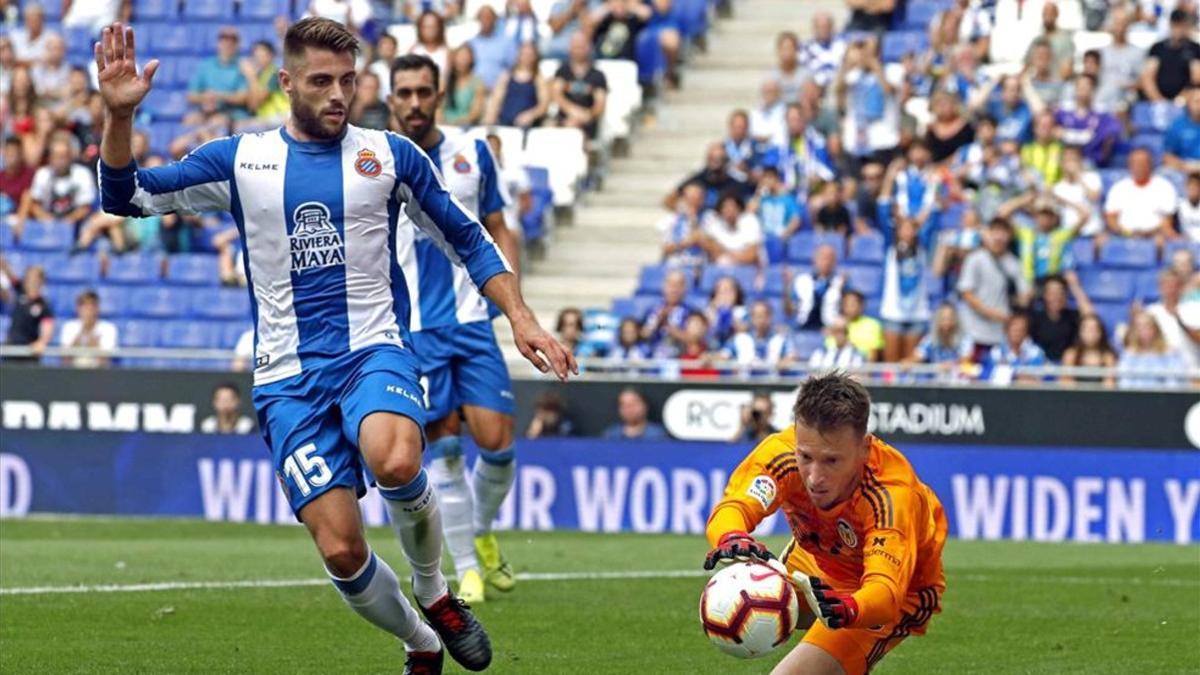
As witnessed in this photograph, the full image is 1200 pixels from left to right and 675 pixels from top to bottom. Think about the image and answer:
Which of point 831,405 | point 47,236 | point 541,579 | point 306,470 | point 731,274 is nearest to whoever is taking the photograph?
point 831,405

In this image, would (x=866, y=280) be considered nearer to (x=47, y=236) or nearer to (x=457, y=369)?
(x=47, y=236)

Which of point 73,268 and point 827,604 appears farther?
point 73,268

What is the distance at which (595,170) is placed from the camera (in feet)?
82.3

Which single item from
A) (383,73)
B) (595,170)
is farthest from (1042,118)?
(383,73)

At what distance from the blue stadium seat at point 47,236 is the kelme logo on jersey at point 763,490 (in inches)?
728

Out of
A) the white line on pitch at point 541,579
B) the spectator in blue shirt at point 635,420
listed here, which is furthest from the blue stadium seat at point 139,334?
the white line on pitch at point 541,579

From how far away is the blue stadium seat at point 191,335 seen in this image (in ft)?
77.2

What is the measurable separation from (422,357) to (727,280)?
9.08 metres

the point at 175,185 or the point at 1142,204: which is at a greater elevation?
the point at 175,185

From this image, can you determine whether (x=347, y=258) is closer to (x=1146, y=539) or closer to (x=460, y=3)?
(x=1146, y=539)

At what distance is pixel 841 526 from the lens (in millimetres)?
7430

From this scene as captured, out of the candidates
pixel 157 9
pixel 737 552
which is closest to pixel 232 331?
pixel 157 9

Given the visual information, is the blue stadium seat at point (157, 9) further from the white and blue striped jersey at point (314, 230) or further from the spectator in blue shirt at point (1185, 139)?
the white and blue striped jersey at point (314, 230)

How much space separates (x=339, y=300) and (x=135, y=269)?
54.0 ft
